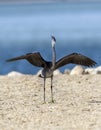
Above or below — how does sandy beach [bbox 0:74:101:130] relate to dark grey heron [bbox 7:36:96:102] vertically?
below

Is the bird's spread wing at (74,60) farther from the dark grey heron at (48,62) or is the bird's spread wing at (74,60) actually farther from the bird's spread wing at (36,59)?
the bird's spread wing at (36,59)

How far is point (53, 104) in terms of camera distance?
1366 centimetres

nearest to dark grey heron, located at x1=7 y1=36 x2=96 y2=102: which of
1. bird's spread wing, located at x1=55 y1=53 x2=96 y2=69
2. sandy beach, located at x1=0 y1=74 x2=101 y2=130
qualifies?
bird's spread wing, located at x1=55 y1=53 x2=96 y2=69

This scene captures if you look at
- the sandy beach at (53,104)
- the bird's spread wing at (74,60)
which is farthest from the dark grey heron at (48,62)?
the sandy beach at (53,104)

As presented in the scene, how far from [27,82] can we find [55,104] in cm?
295

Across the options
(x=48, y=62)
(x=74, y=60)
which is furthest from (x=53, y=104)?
(x=74, y=60)

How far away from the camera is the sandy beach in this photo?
38.3 feet

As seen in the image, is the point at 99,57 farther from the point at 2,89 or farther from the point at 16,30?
the point at 16,30

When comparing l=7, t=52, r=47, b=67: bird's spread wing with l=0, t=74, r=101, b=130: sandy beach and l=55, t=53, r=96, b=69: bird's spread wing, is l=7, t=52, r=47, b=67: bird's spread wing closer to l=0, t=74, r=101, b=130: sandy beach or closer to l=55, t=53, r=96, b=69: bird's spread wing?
l=55, t=53, r=96, b=69: bird's spread wing

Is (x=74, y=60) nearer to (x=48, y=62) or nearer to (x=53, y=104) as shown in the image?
(x=48, y=62)

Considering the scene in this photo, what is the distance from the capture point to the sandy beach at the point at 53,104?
11688 mm

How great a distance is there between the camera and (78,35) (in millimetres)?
52312

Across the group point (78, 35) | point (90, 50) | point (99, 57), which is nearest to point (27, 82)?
point (99, 57)

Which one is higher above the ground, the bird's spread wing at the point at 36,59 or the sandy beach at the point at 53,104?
the bird's spread wing at the point at 36,59
